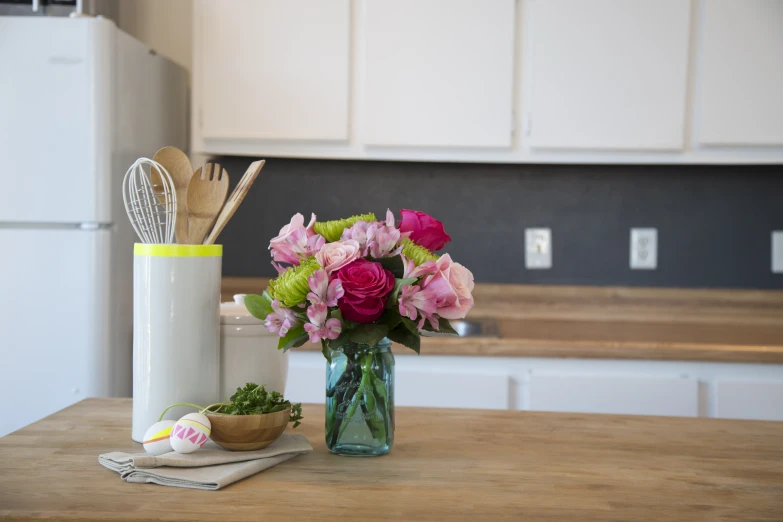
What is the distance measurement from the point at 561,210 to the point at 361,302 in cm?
197

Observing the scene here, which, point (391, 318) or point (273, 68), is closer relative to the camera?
point (391, 318)

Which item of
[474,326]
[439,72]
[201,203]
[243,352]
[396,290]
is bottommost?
[474,326]

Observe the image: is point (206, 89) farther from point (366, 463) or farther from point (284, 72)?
point (366, 463)

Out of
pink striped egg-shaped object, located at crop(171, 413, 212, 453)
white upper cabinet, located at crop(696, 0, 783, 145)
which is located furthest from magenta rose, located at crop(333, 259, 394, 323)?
white upper cabinet, located at crop(696, 0, 783, 145)

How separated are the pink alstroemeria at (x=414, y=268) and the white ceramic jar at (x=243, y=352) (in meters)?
0.28

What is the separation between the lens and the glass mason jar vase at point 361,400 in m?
1.00

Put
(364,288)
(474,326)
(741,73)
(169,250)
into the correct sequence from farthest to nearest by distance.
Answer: (474,326) < (741,73) < (169,250) < (364,288)

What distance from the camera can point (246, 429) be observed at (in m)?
0.97

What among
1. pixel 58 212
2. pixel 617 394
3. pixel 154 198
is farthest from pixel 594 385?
pixel 58 212

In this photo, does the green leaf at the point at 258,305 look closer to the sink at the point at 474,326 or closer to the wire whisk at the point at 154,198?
the wire whisk at the point at 154,198

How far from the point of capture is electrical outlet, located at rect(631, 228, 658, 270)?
8.94 ft

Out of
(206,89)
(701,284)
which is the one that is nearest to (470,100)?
(206,89)

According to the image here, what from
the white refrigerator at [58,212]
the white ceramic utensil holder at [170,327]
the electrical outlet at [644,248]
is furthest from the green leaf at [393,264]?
the electrical outlet at [644,248]

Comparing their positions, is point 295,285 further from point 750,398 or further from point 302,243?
point 750,398
